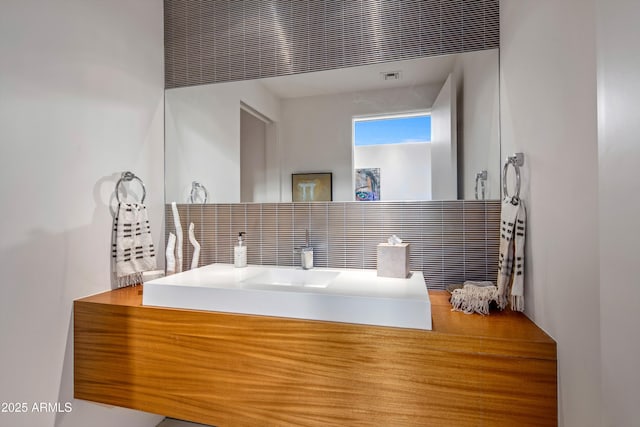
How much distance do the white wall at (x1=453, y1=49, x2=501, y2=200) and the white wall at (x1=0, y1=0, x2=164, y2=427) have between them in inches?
65.6

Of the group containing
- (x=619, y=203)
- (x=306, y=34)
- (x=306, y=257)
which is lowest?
(x=306, y=257)

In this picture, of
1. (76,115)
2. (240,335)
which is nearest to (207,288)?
(240,335)

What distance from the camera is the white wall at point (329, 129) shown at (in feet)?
5.32

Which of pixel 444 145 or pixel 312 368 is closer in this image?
pixel 312 368

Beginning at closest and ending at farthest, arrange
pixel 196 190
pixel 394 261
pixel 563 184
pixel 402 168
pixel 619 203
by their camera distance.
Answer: pixel 619 203 < pixel 563 184 < pixel 394 261 < pixel 402 168 < pixel 196 190

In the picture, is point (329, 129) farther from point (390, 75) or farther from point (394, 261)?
point (394, 261)

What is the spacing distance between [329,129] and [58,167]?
3.99ft

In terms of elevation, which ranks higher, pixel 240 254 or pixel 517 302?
pixel 240 254

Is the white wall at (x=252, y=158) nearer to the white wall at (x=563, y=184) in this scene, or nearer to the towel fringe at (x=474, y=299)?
the towel fringe at (x=474, y=299)

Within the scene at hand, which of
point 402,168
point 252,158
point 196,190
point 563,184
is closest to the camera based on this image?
point 563,184

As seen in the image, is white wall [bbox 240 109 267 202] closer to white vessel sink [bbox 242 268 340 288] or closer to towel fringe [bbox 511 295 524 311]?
white vessel sink [bbox 242 268 340 288]

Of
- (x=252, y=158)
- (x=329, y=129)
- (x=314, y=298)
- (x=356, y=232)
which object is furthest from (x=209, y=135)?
(x=314, y=298)

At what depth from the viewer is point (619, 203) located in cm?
63

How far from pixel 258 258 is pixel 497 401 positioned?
4.14ft
